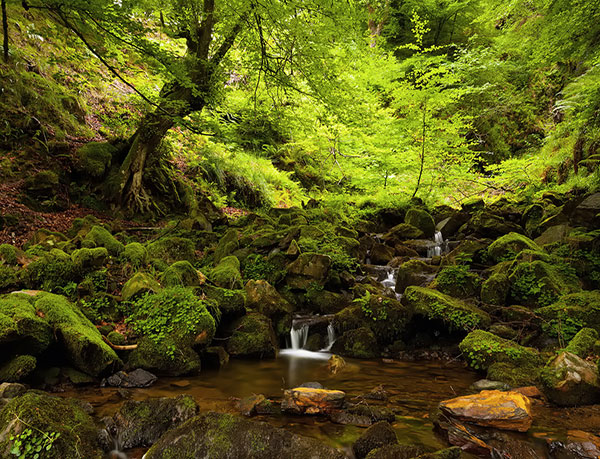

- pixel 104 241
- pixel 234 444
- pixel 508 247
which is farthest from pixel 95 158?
pixel 508 247

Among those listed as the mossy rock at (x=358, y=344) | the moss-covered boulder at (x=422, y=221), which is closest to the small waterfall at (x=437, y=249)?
the moss-covered boulder at (x=422, y=221)

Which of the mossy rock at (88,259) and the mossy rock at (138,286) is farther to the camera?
the mossy rock at (88,259)

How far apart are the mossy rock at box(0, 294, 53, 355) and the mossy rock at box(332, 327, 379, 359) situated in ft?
14.7

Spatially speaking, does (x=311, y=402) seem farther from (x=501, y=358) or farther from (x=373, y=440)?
(x=501, y=358)

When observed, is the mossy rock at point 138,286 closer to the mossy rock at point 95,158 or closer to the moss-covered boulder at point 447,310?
the moss-covered boulder at point 447,310

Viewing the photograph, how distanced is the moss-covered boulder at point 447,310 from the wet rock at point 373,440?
11.5 ft

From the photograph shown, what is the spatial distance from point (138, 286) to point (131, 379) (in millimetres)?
1795

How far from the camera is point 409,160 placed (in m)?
12.5

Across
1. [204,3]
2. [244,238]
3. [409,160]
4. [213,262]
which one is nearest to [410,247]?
[409,160]

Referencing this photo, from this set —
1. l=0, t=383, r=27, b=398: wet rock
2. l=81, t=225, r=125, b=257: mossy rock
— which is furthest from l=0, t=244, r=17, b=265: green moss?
l=0, t=383, r=27, b=398: wet rock

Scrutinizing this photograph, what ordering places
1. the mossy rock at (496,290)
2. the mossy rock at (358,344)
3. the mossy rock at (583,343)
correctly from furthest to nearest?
1. the mossy rock at (496,290)
2. the mossy rock at (358,344)
3. the mossy rock at (583,343)

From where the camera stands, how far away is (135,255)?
683 cm

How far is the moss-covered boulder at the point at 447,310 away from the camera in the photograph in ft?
19.3

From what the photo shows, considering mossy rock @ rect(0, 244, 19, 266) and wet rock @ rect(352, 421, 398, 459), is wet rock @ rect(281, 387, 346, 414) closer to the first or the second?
wet rock @ rect(352, 421, 398, 459)
